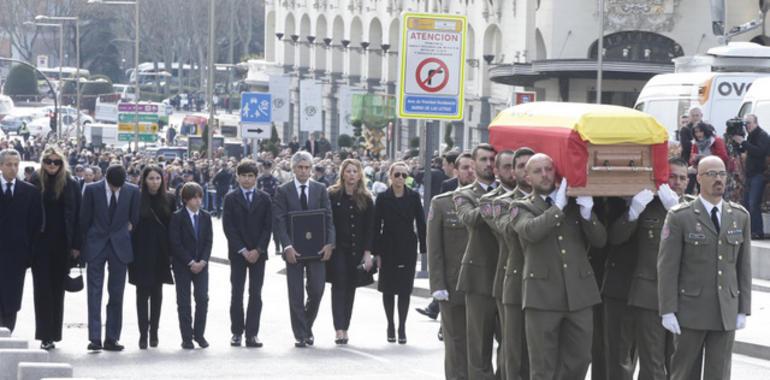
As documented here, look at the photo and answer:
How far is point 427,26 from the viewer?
23.4m

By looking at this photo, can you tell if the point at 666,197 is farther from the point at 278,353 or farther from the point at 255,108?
the point at 255,108

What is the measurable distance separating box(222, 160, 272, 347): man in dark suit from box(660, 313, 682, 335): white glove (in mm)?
6492

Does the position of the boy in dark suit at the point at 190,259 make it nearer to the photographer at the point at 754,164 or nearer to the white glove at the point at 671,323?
the white glove at the point at 671,323

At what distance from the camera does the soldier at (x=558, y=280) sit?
40.2ft

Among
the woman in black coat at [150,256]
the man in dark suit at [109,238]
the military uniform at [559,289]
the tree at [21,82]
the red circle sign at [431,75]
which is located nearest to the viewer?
the military uniform at [559,289]

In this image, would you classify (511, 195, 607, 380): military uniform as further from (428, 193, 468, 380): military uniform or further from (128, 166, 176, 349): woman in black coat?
(128, 166, 176, 349): woman in black coat

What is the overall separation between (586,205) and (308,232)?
255 inches

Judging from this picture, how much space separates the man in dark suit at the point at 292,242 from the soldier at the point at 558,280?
19.9 ft

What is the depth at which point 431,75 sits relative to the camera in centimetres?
2372

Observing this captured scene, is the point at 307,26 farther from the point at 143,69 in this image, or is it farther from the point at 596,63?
the point at 143,69

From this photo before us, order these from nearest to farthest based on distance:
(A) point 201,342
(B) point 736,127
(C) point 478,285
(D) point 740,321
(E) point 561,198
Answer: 1. (E) point 561,198
2. (D) point 740,321
3. (C) point 478,285
4. (A) point 201,342
5. (B) point 736,127

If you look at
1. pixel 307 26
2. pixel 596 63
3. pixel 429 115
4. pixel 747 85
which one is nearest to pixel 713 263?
pixel 429 115

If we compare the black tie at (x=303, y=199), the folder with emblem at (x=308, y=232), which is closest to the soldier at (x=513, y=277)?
the folder with emblem at (x=308, y=232)

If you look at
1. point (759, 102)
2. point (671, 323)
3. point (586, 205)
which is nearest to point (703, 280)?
point (671, 323)
